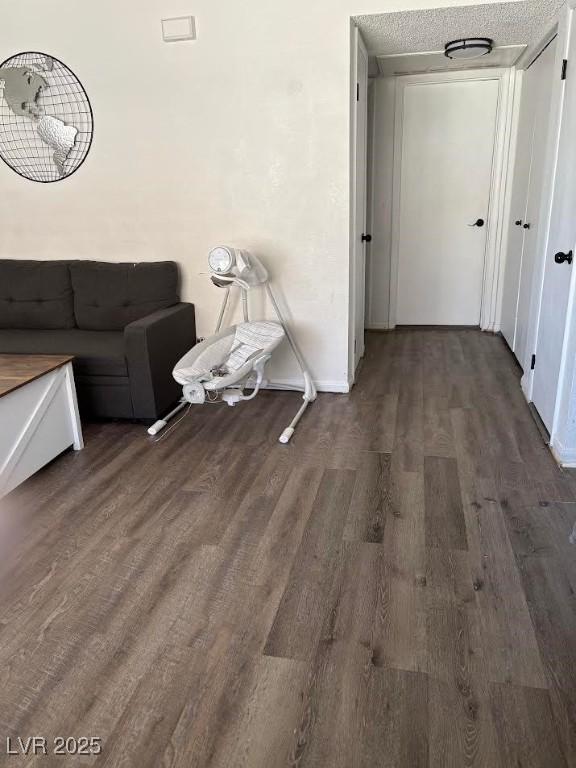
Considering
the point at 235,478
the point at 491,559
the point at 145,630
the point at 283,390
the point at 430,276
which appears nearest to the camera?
the point at 145,630

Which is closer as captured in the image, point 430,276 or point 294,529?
point 294,529

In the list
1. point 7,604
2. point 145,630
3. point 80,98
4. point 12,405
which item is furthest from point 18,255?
point 145,630

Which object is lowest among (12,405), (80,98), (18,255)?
(12,405)

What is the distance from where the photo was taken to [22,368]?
8.54 ft

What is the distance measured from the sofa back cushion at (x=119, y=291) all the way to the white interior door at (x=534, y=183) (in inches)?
90.5

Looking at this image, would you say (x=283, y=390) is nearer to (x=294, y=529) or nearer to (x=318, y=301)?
(x=318, y=301)

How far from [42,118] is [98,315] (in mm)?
1302

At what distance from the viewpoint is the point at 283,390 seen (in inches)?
146

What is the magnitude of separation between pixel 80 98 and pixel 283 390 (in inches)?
87.5

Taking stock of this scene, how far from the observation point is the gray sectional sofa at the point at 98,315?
3.12 metres

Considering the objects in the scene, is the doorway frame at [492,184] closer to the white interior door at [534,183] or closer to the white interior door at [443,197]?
the white interior door at [443,197]

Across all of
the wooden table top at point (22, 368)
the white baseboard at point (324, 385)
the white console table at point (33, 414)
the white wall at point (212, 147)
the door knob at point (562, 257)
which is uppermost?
the white wall at point (212, 147)

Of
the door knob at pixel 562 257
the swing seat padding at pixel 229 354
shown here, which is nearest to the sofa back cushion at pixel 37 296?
the swing seat padding at pixel 229 354

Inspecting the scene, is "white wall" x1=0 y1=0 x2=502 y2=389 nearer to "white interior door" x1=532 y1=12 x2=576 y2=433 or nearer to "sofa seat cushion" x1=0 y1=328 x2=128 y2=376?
"sofa seat cushion" x1=0 y1=328 x2=128 y2=376
